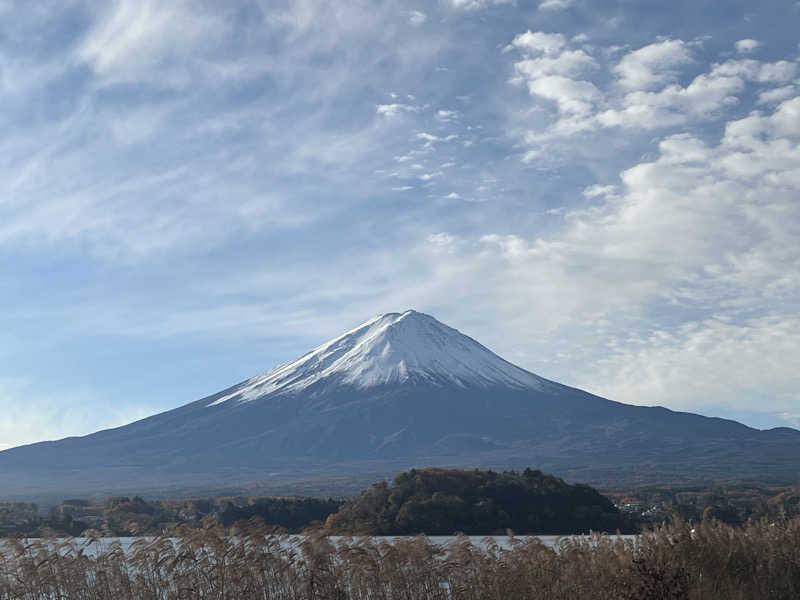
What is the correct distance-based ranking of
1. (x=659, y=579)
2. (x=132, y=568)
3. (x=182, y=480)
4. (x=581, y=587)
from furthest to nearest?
(x=182, y=480), (x=132, y=568), (x=581, y=587), (x=659, y=579)

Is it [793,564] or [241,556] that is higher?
[241,556]

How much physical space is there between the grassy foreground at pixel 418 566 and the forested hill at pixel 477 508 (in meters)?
29.0

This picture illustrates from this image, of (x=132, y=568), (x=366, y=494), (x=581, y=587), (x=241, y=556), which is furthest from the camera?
(x=366, y=494)

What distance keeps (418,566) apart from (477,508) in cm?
3328

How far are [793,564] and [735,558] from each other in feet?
3.11

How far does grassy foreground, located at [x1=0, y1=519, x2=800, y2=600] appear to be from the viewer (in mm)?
14812

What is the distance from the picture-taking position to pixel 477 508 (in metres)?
48.3

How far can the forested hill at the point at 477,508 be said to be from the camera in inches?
1855

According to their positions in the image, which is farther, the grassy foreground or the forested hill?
the forested hill

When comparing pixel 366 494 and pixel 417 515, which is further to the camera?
pixel 366 494

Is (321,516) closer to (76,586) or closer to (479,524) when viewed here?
(479,524)

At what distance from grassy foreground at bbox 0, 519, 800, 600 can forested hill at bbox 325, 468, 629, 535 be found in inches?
1142

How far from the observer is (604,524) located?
158ft

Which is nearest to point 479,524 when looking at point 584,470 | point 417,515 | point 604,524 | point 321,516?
point 417,515
